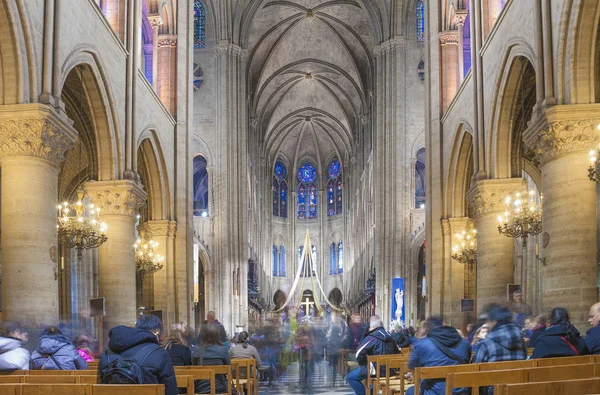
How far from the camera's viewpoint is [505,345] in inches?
277

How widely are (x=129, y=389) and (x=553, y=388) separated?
8.34ft

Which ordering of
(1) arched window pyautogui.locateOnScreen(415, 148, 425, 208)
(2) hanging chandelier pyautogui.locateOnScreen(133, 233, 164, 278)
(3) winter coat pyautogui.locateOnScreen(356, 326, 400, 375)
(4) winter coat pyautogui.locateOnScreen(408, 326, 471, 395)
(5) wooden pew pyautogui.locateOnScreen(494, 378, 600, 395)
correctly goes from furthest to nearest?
(1) arched window pyautogui.locateOnScreen(415, 148, 425, 208), (2) hanging chandelier pyautogui.locateOnScreen(133, 233, 164, 278), (3) winter coat pyautogui.locateOnScreen(356, 326, 400, 375), (4) winter coat pyautogui.locateOnScreen(408, 326, 471, 395), (5) wooden pew pyautogui.locateOnScreen(494, 378, 600, 395)

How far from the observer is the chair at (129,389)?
493 centimetres

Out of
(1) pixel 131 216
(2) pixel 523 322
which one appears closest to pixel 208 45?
(1) pixel 131 216

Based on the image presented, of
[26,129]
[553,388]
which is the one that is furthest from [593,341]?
[26,129]

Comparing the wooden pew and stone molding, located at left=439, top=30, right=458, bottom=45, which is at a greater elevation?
stone molding, located at left=439, top=30, right=458, bottom=45

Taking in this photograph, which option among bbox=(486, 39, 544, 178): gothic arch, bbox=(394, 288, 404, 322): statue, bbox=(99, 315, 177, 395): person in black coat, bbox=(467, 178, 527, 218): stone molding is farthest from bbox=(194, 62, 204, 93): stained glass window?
bbox=(99, 315, 177, 395): person in black coat

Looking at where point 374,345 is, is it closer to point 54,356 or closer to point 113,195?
point 54,356

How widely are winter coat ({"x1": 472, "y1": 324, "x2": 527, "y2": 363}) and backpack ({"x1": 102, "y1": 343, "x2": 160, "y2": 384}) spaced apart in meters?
3.20

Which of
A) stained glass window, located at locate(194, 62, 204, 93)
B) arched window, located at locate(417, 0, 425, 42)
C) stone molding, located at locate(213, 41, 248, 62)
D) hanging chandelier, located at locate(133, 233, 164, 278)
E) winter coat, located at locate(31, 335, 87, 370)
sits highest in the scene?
arched window, located at locate(417, 0, 425, 42)

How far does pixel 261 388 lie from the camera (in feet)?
52.7

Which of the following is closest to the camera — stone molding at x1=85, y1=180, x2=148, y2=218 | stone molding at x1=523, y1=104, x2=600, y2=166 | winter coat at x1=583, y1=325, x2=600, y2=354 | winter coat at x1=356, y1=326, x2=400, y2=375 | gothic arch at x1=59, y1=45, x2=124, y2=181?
winter coat at x1=583, y1=325, x2=600, y2=354

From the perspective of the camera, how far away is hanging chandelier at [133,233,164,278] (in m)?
19.2

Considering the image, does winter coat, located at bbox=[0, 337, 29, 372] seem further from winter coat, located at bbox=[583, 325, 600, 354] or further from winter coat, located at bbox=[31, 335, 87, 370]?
winter coat, located at bbox=[583, 325, 600, 354]
